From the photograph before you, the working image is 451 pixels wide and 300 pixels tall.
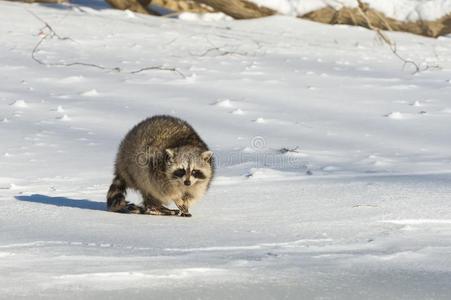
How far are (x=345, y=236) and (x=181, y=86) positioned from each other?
19.0 ft

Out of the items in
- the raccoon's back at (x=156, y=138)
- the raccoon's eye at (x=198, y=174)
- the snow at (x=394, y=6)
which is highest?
the snow at (x=394, y=6)

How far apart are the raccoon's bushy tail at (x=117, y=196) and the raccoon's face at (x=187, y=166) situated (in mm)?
314

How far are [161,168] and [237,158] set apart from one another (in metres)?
1.43

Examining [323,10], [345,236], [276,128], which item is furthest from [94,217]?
[323,10]

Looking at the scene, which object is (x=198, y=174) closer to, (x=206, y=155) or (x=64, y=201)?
(x=206, y=155)

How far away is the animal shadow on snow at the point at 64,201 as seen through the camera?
529 centimetres

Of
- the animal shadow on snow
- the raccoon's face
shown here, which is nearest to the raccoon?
the raccoon's face

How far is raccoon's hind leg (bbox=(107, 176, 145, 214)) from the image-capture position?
5.34 m

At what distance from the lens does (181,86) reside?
32.1ft

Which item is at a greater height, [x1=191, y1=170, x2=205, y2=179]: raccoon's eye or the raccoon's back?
the raccoon's back

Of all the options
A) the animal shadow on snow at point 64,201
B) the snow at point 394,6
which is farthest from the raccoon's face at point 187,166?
the snow at point 394,6

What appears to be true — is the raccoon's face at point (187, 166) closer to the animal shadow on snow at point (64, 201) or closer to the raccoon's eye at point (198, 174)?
the raccoon's eye at point (198, 174)

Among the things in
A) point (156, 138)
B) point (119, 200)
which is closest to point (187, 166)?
point (156, 138)

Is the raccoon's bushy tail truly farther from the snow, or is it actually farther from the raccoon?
the snow
